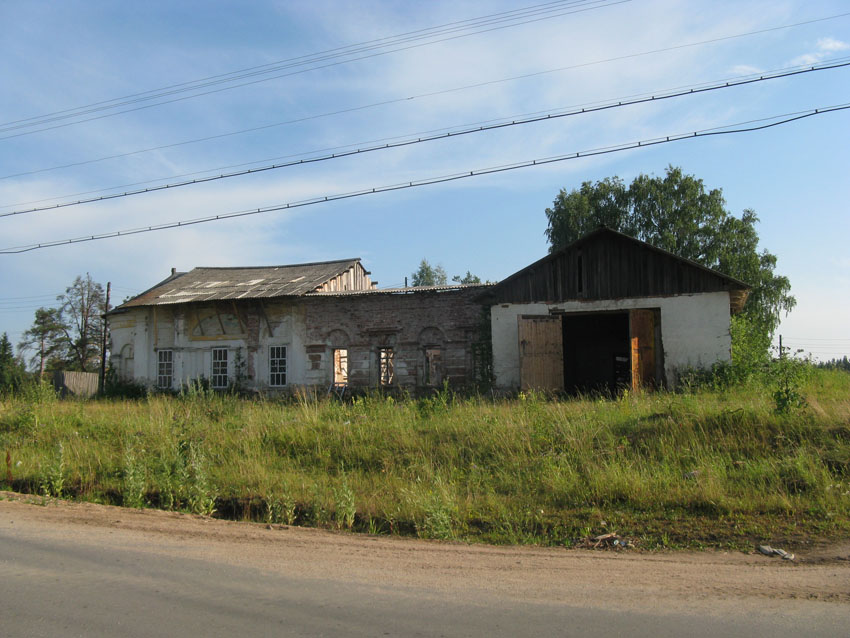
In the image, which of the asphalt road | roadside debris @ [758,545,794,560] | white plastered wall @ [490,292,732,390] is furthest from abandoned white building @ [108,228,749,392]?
the asphalt road

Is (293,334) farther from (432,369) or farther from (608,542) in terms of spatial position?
(608,542)

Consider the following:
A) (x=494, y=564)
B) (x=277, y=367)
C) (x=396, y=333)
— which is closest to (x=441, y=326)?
(x=396, y=333)

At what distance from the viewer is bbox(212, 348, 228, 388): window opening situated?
25.3 m

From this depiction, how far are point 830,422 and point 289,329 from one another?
18.3m

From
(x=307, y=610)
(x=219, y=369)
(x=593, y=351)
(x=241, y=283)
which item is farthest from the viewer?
(x=241, y=283)

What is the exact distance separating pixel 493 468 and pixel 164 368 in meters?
20.6

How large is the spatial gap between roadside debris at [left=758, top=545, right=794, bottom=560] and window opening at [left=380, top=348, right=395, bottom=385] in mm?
17041

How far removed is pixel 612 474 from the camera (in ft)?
28.9

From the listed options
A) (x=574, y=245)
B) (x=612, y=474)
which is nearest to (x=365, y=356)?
(x=574, y=245)

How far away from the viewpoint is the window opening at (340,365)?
24312 millimetres

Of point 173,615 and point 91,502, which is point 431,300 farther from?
point 173,615

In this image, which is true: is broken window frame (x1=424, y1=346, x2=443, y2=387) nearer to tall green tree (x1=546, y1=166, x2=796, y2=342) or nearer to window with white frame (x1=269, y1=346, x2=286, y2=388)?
window with white frame (x1=269, y1=346, x2=286, y2=388)

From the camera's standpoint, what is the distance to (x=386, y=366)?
23.4m

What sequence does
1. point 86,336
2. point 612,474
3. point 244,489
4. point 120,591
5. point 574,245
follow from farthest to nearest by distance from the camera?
point 86,336 → point 574,245 → point 244,489 → point 612,474 → point 120,591
